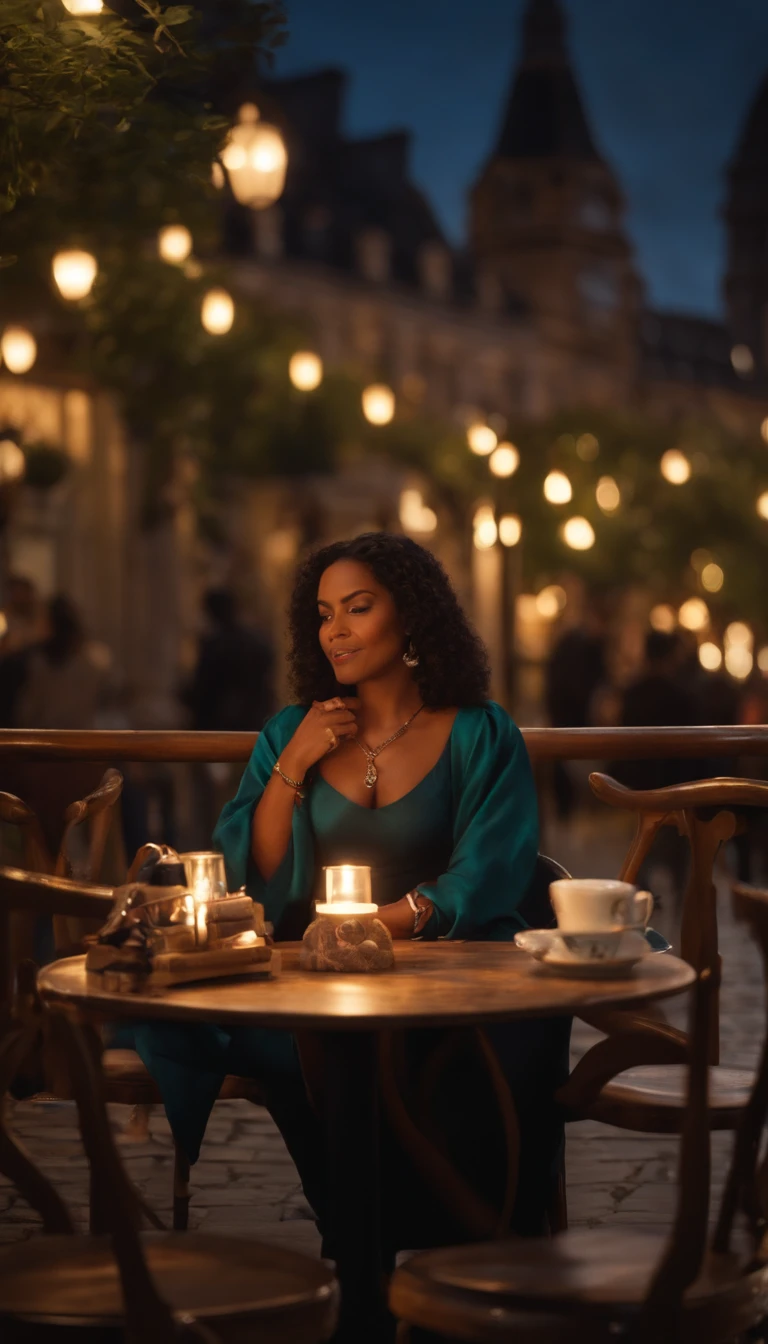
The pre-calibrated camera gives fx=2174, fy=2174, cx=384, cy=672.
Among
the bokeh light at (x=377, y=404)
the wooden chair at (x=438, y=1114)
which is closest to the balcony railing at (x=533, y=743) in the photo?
the wooden chair at (x=438, y=1114)

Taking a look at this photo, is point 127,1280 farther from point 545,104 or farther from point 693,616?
point 545,104

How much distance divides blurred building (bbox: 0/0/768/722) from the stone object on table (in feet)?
35.3

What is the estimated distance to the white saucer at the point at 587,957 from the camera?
3.97 m

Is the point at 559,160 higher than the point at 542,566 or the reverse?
higher

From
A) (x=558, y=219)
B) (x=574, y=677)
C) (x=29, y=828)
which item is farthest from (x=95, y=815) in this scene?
(x=558, y=219)

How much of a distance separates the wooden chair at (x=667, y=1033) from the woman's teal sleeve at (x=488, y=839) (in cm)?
33

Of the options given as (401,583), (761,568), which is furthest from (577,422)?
(401,583)

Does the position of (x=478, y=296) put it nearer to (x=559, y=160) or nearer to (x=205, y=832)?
(x=559, y=160)

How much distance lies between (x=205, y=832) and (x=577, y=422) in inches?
1688

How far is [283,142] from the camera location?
532 inches

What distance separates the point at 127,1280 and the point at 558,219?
310 ft

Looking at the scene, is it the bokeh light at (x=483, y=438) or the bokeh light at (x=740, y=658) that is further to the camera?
the bokeh light at (x=740, y=658)

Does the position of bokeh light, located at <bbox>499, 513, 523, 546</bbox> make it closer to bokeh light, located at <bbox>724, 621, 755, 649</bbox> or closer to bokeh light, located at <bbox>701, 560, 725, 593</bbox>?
bokeh light, located at <bbox>724, 621, 755, 649</bbox>

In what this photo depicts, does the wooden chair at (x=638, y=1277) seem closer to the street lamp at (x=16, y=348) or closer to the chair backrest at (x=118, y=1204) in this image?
the chair backrest at (x=118, y=1204)
